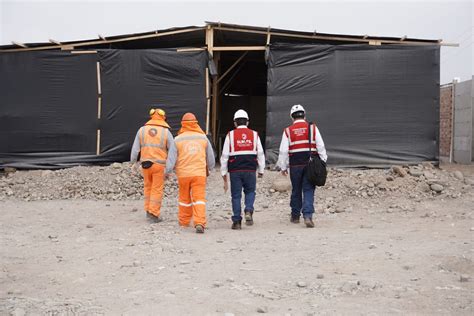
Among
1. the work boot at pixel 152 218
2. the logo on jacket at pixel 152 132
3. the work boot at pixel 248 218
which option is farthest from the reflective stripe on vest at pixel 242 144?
the work boot at pixel 152 218

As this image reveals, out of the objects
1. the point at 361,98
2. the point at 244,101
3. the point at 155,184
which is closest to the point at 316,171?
the point at 155,184

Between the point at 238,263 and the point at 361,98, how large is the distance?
801cm

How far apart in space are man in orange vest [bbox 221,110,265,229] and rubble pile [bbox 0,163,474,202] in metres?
2.79

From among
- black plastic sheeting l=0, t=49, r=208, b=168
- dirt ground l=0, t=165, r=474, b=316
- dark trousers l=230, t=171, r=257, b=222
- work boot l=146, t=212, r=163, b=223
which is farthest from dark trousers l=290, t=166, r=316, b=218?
black plastic sheeting l=0, t=49, r=208, b=168

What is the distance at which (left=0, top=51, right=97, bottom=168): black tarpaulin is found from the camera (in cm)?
1237

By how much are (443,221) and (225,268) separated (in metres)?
4.53

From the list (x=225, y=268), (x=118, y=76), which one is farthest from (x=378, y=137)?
(x=225, y=268)

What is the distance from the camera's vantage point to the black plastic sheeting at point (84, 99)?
12.3 meters

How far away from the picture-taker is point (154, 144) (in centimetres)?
753

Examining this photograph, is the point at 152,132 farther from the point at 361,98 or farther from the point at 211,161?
the point at 361,98

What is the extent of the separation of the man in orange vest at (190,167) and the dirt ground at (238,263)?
0.33m

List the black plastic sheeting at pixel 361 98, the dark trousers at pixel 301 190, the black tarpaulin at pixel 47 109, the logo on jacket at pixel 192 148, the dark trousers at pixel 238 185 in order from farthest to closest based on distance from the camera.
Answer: the black tarpaulin at pixel 47 109 → the black plastic sheeting at pixel 361 98 → the dark trousers at pixel 301 190 → the dark trousers at pixel 238 185 → the logo on jacket at pixel 192 148

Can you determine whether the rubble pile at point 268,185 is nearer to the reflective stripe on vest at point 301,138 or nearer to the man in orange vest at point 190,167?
the reflective stripe on vest at point 301,138

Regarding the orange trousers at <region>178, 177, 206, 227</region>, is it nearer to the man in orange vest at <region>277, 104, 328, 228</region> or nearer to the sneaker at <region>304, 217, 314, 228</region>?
the man in orange vest at <region>277, 104, 328, 228</region>
